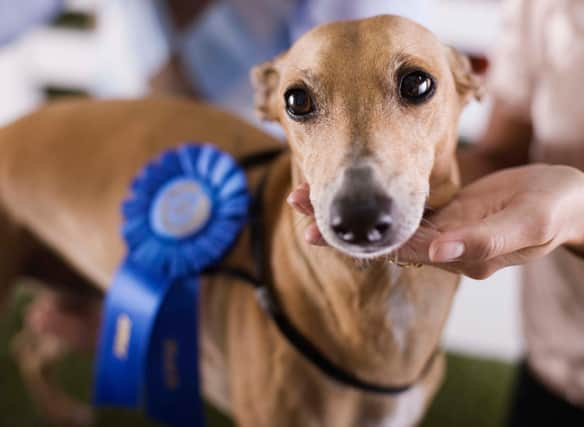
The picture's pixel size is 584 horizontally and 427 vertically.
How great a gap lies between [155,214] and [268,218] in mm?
214

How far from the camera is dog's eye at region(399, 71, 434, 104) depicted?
664 millimetres

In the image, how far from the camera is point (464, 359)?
1744 millimetres

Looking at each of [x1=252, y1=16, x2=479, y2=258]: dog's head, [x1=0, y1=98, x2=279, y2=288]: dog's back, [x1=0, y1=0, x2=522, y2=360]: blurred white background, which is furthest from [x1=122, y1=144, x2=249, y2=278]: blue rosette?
[x1=0, y1=0, x2=522, y2=360]: blurred white background

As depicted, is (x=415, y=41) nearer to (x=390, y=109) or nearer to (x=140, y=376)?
(x=390, y=109)

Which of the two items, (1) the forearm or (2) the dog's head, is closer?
(2) the dog's head

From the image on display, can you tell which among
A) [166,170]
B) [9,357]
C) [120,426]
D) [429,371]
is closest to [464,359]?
[429,371]

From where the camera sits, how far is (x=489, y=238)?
0.59 meters

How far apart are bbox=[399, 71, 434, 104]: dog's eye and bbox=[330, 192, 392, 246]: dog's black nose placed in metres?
0.14

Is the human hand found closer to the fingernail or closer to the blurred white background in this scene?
the fingernail

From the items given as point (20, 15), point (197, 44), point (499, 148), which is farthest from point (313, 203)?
point (197, 44)

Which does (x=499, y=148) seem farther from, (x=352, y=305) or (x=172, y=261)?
(x=172, y=261)

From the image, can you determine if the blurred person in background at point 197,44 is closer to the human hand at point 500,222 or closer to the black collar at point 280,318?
the black collar at point 280,318

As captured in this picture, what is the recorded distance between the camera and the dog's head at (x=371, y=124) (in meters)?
0.60

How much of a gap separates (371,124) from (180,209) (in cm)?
49
